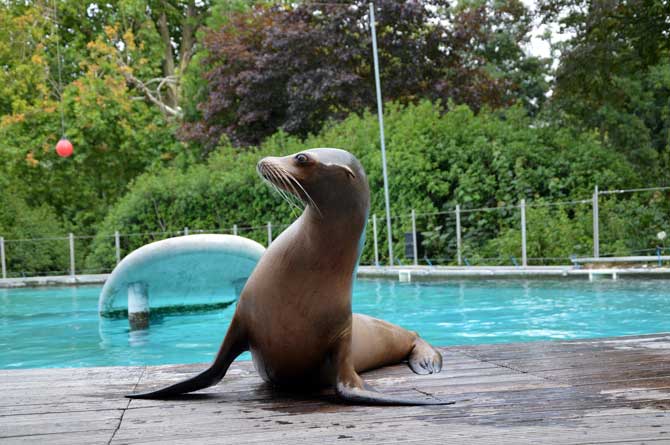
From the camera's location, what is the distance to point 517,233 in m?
14.6

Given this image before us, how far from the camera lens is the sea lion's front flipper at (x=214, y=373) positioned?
9.93 ft

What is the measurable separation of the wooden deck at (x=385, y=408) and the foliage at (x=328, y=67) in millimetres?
17773

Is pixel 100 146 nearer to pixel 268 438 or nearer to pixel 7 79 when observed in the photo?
pixel 7 79

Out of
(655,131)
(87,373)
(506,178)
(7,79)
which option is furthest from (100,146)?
(87,373)

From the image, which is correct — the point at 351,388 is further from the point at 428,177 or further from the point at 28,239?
the point at 28,239

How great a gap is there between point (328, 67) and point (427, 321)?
13.0m

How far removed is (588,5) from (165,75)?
55.9ft

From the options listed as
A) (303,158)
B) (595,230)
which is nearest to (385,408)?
(303,158)

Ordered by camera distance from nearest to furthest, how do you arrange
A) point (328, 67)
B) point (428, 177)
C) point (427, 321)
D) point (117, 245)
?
point (427, 321) < point (428, 177) < point (117, 245) < point (328, 67)

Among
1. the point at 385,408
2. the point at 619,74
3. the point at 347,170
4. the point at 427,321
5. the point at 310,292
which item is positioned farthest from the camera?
the point at 619,74

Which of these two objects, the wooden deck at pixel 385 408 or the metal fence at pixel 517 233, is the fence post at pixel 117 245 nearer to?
the metal fence at pixel 517 233

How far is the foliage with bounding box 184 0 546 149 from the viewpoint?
21.5m

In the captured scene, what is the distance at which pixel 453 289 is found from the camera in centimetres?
1279

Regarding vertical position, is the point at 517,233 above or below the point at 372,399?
above
